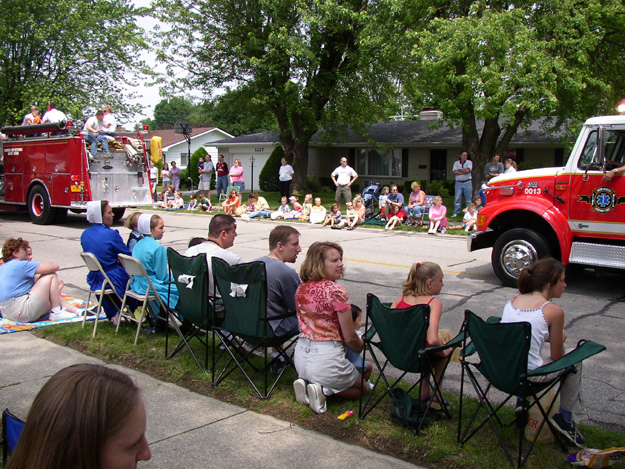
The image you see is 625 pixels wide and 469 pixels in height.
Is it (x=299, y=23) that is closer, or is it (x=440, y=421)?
(x=440, y=421)

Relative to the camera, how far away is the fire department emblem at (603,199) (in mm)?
8586

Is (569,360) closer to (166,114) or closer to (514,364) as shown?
(514,364)

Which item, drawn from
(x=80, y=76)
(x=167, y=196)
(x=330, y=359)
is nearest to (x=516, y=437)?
(x=330, y=359)

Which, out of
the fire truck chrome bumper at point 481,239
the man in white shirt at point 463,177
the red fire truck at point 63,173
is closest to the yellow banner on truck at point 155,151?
the red fire truck at point 63,173

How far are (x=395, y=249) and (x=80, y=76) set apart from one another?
23175mm

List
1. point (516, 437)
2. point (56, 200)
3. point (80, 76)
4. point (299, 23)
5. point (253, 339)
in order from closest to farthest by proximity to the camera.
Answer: point (516, 437) → point (253, 339) → point (56, 200) → point (299, 23) → point (80, 76)

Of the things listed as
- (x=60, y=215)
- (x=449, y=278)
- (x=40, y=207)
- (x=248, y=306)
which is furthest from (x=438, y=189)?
(x=248, y=306)

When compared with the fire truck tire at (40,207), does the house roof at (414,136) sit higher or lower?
higher

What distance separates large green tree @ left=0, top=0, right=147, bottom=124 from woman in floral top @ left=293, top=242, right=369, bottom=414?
25.0 meters

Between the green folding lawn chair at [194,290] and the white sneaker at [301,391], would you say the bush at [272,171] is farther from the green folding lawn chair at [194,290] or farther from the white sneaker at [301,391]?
the white sneaker at [301,391]

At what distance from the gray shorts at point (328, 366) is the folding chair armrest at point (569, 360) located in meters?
1.37

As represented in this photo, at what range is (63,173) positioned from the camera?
60.3 ft

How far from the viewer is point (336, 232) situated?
17.1 meters

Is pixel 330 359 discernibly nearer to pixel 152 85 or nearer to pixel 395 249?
pixel 395 249
